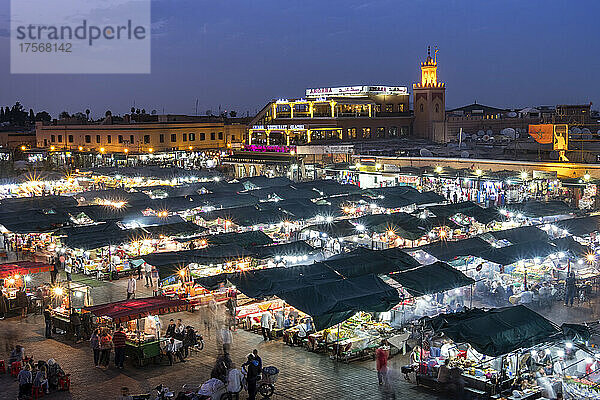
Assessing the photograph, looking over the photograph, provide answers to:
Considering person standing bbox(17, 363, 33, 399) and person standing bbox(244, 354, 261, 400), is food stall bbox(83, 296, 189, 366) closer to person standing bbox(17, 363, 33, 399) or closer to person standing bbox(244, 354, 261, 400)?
person standing bbox(17, 363, 33, 399)

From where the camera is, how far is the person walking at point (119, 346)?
13.8 meters

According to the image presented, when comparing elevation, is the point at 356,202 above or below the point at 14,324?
above

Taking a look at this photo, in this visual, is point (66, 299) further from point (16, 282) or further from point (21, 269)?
point (16, 282)

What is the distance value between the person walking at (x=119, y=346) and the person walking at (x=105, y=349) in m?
0.14

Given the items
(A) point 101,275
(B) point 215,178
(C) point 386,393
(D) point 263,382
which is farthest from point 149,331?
(B) point 215,178

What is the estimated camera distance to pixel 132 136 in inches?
2341

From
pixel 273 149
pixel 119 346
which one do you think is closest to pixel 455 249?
pixel 119 346

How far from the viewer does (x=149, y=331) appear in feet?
49.4

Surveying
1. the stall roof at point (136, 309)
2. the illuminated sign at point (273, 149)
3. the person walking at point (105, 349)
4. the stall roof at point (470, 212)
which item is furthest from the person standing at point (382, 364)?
the illuminated sign at point (273, 149)

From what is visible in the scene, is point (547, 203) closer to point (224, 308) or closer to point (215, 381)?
point (224, 308)

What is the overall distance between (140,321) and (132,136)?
4633 cm

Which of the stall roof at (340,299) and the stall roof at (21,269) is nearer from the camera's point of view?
the stall roof at (340,299)

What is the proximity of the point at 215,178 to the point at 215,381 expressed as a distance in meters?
28.4

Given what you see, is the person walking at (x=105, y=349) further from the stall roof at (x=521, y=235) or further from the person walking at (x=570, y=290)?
the stall roof at (x=521, y=235)
